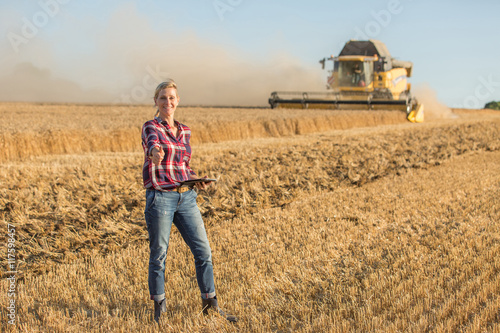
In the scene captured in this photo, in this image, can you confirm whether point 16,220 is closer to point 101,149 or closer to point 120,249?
point 120,249

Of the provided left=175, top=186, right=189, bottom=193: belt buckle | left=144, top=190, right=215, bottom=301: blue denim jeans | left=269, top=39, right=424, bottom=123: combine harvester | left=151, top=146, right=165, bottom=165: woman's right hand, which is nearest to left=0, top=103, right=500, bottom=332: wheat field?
left=144, top=190, right=215, bottom=301: blue denim jeans

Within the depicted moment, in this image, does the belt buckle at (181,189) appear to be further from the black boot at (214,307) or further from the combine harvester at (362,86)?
the combine harvester at (362,86)

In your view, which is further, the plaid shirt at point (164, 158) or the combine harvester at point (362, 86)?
the combine harvester at point (362, 86)

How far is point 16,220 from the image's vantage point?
6.30 metres

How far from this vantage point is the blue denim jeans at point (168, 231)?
3.35 metres

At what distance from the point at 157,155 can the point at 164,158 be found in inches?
7.8

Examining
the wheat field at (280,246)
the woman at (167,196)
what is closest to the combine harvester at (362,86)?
the wheat field at (280,246)

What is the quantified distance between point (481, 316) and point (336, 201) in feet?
14.0

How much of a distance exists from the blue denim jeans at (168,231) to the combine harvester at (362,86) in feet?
74.4

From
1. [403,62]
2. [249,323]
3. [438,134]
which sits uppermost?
[403,62]

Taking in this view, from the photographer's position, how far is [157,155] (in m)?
3.18

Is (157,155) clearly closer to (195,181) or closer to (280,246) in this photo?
(195,181)

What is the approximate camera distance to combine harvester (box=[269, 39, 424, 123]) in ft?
81.6

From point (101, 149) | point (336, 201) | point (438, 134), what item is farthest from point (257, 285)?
point (438, 134)
